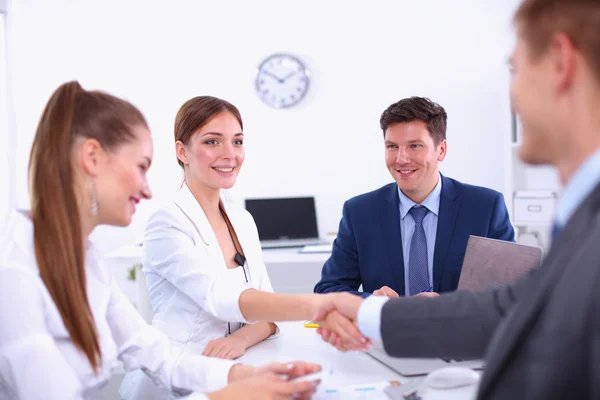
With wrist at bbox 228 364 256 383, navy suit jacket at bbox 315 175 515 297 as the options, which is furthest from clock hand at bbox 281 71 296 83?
wrist at bbox 228 364 256 383

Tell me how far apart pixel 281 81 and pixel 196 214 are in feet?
8.61

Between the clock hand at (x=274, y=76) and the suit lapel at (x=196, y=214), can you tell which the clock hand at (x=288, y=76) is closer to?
the clock hand at (x=274, y=76)

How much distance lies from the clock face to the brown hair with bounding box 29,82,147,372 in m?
3.17

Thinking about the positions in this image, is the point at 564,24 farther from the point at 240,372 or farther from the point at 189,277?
the point at 189,277

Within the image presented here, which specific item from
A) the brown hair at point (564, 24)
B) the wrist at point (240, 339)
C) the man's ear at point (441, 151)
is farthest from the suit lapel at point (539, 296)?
the man's ear at point (441, 151)

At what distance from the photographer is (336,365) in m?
1.50

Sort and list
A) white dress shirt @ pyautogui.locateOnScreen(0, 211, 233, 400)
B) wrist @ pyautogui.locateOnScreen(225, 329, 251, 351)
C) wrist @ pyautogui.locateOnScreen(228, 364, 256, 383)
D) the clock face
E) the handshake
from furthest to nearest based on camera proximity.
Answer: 1. the clock face
2. wrist @ pyautogui.locateOnScreen(225, 329, 251, 351)
3. the handshake
4. wrist @ pyautogui.locateOnScreen(228, 364, 256, 383)
5. white dress shirt @ pyautogui.locateOnScreen(0, 211, 233, 400)

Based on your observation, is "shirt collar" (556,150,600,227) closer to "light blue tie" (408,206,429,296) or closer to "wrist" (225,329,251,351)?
"wrist" (225,329,251,351)

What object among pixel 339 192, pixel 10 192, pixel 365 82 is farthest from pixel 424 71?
pixel 10 192

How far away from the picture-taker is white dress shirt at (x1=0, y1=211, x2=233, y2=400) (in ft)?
3.45

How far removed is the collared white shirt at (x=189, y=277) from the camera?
1703 mm

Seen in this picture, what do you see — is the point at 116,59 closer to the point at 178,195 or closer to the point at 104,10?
the point at 104,10

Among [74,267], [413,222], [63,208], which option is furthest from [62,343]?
[413,222]

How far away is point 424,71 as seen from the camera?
422cm
